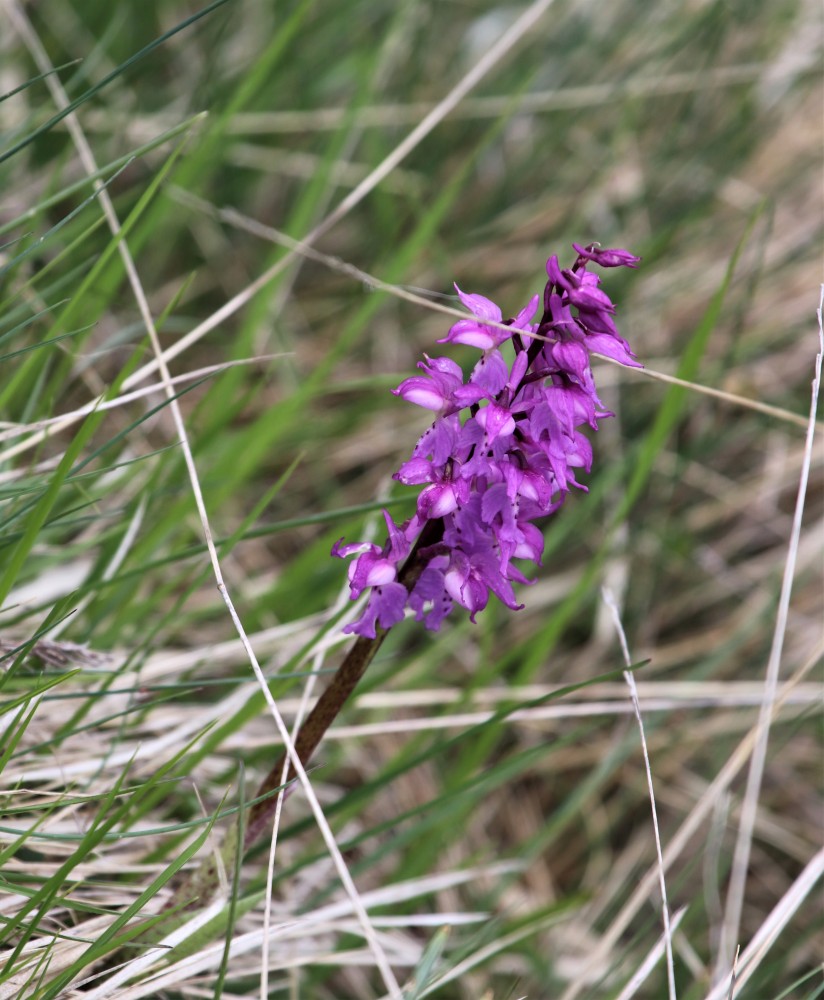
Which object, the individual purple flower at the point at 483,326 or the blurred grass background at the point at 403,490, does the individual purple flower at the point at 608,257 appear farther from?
the blurred grass background at the point at 403,490

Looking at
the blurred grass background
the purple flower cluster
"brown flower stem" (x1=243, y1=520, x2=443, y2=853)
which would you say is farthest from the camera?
the blurred grass background

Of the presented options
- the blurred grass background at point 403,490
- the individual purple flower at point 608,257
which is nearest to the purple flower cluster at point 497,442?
the individual purple flower at point 608,257

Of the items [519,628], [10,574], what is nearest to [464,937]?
[519,628]

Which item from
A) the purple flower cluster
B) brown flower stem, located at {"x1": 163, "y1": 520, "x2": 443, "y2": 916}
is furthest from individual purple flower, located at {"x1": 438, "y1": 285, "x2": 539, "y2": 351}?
brown flower stem, located at {"x1": 163, "y1": 520, "x2": 443, "y2": 916}

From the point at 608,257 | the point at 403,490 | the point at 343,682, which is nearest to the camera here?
the point at 608,257

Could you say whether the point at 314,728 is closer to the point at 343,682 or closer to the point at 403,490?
the point at 343,682

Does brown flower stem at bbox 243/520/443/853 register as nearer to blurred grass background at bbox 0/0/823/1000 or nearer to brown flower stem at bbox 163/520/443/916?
brown flower stem at bbox 163/520/443/916

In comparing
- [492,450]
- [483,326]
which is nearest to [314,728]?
[492,450]
